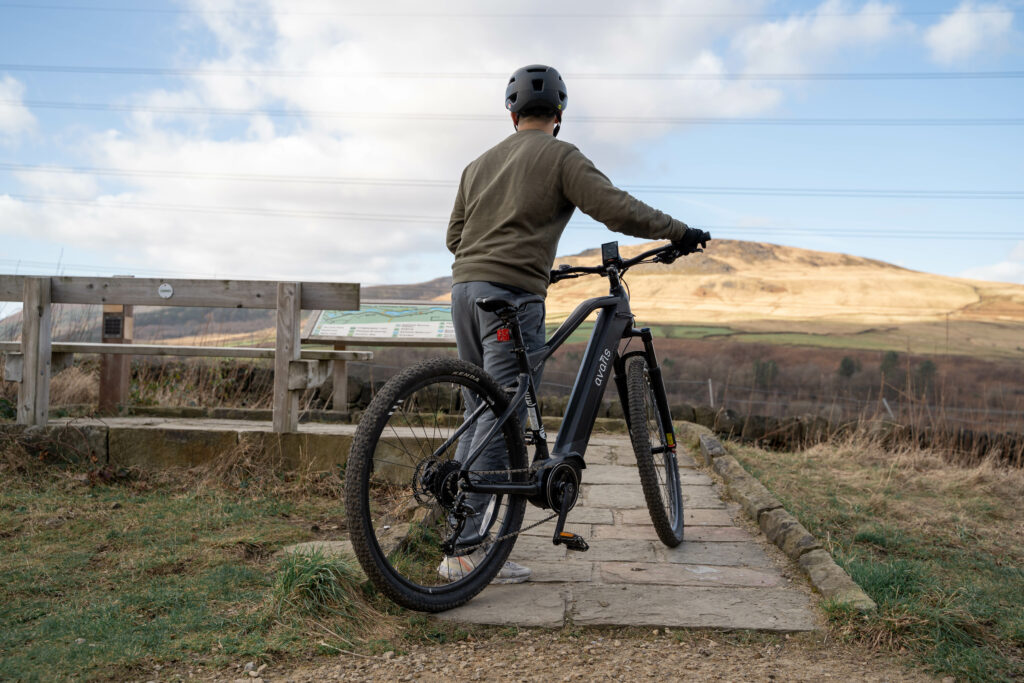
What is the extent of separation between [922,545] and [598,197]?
293 centimetres

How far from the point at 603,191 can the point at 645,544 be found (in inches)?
66.9

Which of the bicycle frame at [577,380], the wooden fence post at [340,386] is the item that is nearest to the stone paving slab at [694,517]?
the bicycle frame at [577,380]

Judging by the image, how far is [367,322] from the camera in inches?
357

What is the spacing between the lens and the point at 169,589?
9.78ft

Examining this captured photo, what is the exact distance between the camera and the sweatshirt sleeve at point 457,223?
3.29 metres

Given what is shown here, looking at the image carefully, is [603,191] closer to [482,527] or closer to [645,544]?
[482,527]

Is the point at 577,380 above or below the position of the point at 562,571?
above

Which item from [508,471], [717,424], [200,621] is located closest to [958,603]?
[508,471]

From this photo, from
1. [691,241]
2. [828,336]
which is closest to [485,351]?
[691,241]

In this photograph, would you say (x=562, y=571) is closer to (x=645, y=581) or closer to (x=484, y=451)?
(x=645, y=581)

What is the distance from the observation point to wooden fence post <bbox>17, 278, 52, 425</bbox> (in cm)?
552

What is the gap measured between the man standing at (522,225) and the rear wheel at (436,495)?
4 centimetres

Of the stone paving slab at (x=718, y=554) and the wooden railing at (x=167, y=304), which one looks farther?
the wooden railing at (x=167, y=304)

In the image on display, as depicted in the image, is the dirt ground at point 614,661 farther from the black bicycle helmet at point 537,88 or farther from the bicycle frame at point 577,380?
the black bicycle helmet at point 537,88
